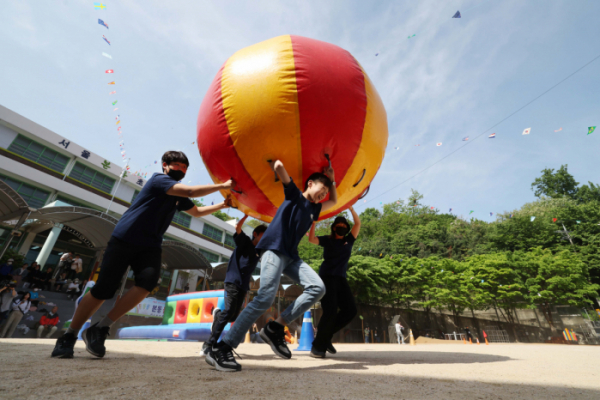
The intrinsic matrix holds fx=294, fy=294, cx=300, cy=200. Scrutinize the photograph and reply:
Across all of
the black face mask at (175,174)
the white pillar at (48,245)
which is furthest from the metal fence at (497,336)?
the white pillar at (48,245)

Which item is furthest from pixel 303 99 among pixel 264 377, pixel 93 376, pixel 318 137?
pixel 93 376

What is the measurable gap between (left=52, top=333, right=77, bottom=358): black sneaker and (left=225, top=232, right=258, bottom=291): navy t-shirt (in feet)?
4.85

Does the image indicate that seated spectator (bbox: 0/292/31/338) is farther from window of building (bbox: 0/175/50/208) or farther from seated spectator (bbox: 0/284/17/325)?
window of building (bbox: 0/175/50/208)

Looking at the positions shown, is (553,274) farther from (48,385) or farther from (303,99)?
(48,385)

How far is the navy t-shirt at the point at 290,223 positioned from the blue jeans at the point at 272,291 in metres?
0.09

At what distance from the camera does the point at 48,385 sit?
139 centimetres

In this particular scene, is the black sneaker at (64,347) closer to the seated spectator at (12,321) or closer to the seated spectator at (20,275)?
the seated spectator at (12,321)

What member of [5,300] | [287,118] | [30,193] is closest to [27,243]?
[30,193]

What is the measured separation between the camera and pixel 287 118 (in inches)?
102

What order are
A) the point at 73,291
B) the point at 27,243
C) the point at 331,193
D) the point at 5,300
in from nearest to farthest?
the point at 331,193, the point at 5,300, the point at 73,291, the point at 27,243

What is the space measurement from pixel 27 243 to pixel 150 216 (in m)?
20.2

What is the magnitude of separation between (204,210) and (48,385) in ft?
5.88

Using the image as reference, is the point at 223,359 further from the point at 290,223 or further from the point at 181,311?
the point at 181,311

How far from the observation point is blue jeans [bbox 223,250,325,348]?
2.24m
